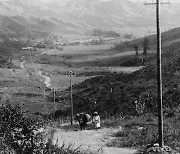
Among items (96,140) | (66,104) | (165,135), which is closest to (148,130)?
(165,135)

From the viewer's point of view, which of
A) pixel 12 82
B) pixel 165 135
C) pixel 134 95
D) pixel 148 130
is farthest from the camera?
pixel 12 82

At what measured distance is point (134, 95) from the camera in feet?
177

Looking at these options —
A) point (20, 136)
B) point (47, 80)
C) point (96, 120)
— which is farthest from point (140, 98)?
point (47, 80)

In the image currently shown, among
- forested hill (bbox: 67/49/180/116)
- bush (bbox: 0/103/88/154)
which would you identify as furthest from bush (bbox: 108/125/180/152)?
bush (bbox: 0/103/88/154)

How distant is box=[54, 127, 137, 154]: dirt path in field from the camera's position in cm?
2364

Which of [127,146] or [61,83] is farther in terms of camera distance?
[61,83]

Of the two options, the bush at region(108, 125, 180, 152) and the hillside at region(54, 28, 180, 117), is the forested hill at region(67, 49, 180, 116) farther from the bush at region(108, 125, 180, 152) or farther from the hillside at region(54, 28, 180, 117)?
the bush at region(108, 125, 180, 152)

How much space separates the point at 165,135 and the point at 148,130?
2.43 meters

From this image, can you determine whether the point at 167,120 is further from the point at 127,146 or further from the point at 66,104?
the point at 66,104

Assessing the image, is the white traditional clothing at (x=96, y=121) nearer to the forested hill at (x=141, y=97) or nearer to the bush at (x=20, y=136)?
the forested hill at (x=141, y=97)

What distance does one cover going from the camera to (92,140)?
1055 inches

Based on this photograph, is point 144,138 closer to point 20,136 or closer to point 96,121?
point 96,121

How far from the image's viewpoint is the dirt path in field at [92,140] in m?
23.6

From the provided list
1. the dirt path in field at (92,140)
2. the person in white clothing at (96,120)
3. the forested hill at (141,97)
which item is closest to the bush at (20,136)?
the dirt path in field at (92,140)
